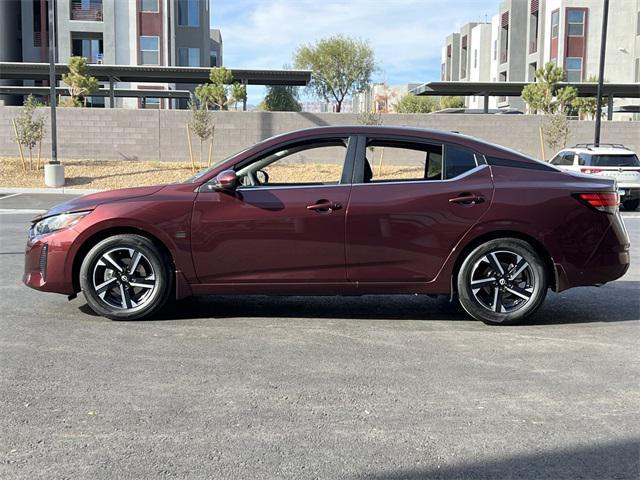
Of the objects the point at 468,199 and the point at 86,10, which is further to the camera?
the point at 86,10

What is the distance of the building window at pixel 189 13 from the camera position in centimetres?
5041

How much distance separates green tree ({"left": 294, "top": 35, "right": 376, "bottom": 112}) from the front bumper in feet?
176

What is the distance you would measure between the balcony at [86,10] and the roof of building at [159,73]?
1141cm

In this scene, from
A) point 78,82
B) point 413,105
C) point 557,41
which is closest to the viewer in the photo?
point 78,82

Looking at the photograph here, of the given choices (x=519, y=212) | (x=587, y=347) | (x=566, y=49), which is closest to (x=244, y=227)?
(x=519, y=212)

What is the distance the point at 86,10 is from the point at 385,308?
148 feet

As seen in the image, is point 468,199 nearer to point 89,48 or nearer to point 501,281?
point 501,281

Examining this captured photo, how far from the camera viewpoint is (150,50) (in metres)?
46.2

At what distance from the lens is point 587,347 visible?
18.2ft

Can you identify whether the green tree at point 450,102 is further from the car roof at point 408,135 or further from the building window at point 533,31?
the car roof at point 408,135

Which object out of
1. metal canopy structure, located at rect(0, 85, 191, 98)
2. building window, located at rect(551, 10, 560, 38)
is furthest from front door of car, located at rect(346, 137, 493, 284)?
building window, located at rect(551, 10, 560, 38)

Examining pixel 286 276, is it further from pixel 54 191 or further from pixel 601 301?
pixel 54 191

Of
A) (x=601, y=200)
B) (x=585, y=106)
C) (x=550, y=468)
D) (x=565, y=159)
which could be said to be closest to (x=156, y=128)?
(x=565, y=159)

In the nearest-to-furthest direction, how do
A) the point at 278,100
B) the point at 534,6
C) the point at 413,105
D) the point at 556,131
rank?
the point at 556,131 < the point at 278,100 < the point at 413,105 < the point at 534,6
